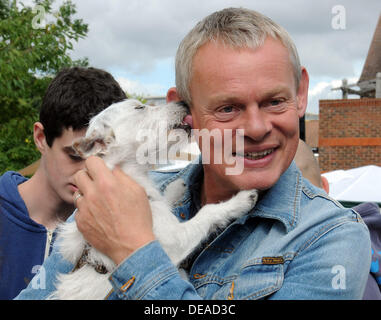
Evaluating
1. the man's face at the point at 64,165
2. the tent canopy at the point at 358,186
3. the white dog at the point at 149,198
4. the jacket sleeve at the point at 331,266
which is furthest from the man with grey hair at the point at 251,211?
the tent canopy at the point at 358,186

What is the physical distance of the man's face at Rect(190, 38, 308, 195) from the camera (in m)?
1.87

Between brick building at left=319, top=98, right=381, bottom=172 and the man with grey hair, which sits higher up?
the man with grey hair

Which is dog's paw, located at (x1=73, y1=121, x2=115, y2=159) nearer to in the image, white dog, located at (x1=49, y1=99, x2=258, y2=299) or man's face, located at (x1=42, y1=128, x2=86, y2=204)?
white dog, located at (x1=49, y1=99, x2=258, y2=299)

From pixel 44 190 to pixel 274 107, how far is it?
2.26 meters

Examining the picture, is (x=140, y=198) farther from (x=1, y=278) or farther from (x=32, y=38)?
(x=32, y=38)

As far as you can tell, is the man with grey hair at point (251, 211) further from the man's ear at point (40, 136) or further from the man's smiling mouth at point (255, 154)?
the man's ear at point (40, 136)

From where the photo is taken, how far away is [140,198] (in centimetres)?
200

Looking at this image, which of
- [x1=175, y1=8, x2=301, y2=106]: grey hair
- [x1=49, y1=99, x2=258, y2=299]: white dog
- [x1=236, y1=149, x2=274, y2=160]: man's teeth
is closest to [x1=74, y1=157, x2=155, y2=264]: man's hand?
[x1=49, y1=99, x2=258, y2=299]: white dog

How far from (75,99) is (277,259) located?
2196 millimetres

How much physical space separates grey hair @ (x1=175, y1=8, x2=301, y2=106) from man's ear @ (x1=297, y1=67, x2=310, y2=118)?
14cm

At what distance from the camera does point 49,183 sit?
11.0 feet

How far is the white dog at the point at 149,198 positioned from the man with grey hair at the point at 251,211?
0.25m

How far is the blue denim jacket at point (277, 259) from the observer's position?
1698 millimetres
